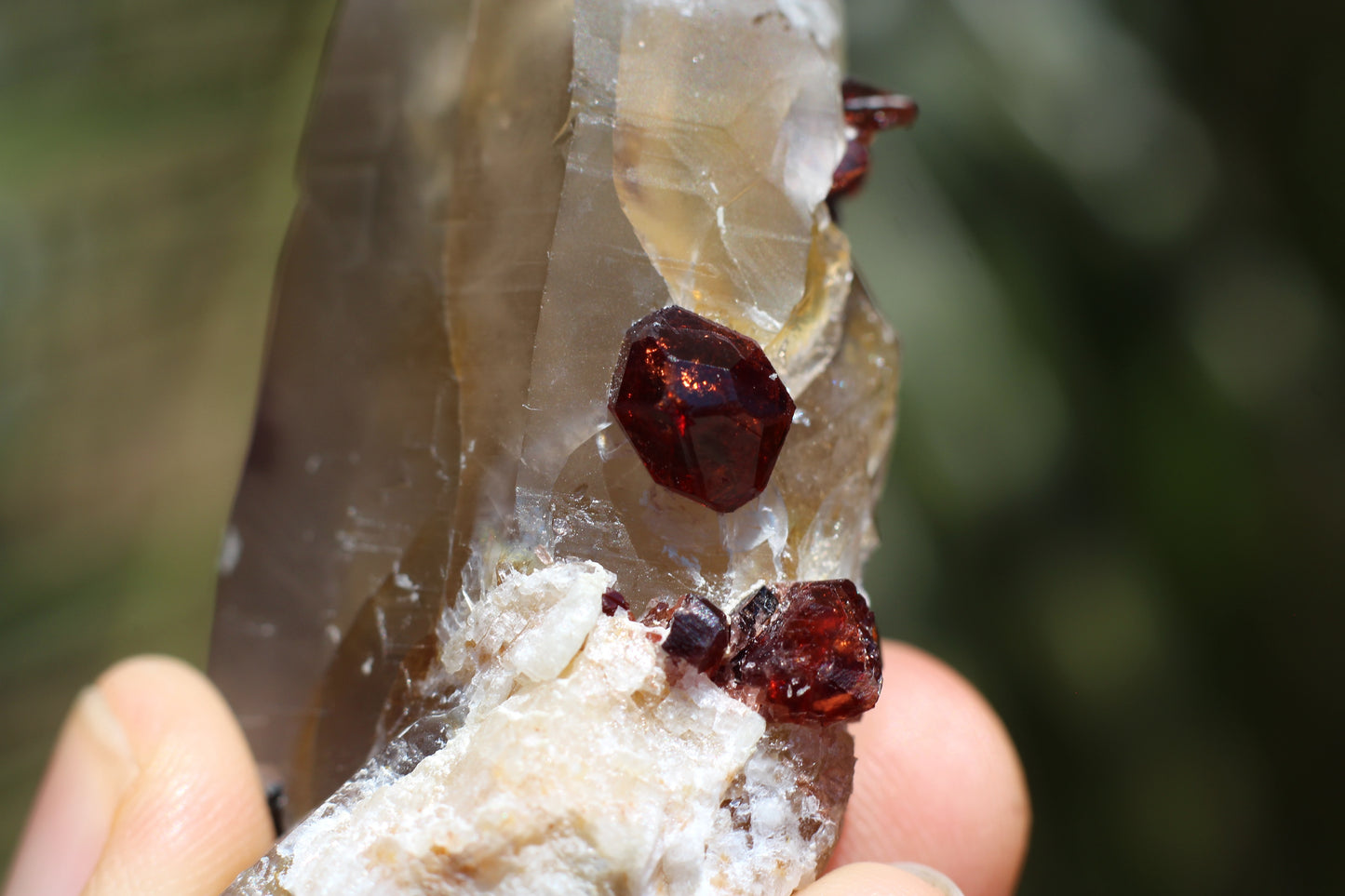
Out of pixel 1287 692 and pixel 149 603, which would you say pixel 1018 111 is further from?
pixel 149 603

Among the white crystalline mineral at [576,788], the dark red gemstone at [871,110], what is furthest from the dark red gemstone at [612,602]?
the dark red gemstone at [871,110]

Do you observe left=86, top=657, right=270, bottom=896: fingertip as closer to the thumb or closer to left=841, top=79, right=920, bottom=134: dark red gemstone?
the thumb

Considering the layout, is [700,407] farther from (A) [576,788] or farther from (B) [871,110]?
(B) [871,110]

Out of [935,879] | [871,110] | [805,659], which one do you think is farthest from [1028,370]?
[805,659]

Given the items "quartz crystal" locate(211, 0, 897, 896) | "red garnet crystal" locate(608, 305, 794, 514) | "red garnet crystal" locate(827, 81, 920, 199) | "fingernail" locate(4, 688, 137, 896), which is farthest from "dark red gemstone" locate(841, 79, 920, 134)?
"fingernail" locate(4, 688, 137, 896)

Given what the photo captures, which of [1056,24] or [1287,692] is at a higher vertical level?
[1056,24]

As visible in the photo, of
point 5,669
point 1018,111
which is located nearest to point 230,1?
point 5,669

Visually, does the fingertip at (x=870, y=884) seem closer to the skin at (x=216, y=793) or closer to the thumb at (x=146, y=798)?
the skin at (x=216, y=793)
